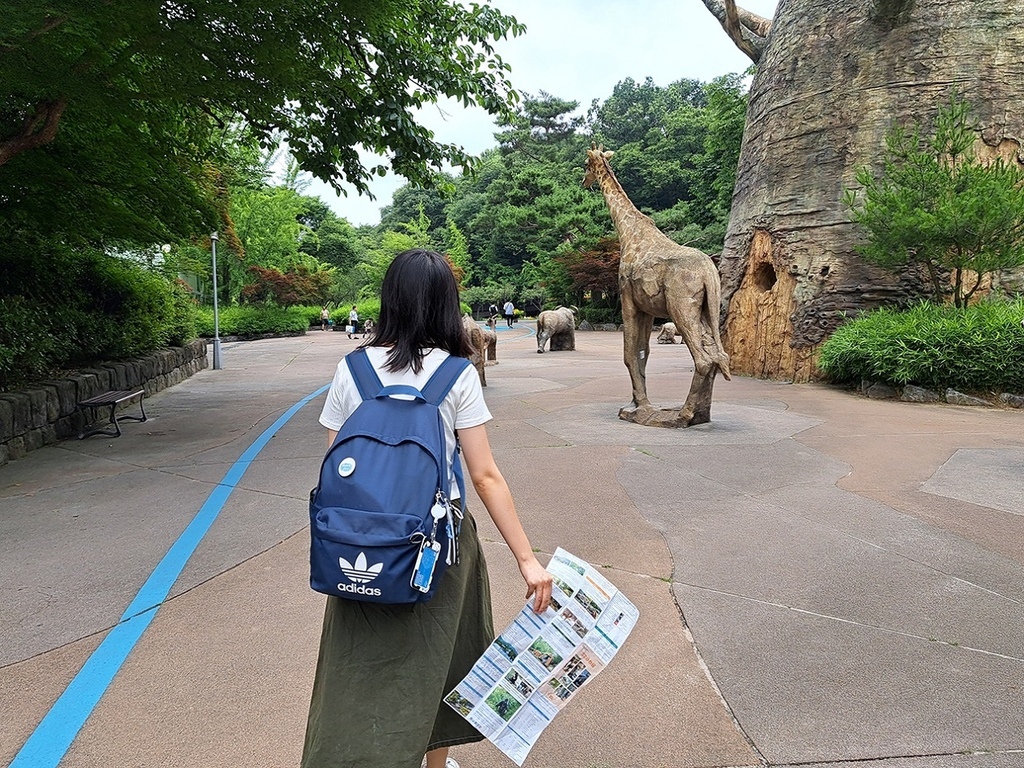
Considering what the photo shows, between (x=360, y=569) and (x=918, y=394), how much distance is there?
10267 millimetres

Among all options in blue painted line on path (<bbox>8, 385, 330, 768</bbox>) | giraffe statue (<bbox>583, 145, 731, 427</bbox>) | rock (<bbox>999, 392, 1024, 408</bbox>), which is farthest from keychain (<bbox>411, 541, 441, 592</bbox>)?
rock (<bbox>999, 392, 1024, 408</bbox>)

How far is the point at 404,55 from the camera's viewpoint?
7.98 metres

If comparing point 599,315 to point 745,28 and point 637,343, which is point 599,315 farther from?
point 637,343

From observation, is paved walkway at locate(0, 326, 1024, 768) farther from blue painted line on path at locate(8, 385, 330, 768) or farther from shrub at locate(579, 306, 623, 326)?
shrub at locate(579, 306, 623, 326)

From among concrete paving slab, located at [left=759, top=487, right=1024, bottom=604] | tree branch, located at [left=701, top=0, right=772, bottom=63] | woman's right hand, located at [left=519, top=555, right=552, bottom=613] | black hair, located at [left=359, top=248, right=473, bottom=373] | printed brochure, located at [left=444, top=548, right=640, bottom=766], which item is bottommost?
concrete paving slab, located at [left=759, top=487, right=1024, bottom=604]

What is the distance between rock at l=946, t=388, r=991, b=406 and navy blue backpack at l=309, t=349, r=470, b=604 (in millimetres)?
10029

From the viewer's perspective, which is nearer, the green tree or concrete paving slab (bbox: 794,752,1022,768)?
concrete paving slab (bbox: 794,752,1022,768)

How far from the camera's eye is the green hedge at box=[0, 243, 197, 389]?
7.51 meters

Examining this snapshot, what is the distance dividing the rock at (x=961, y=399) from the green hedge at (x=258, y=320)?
25557 millimetres

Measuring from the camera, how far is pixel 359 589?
1.54 metres

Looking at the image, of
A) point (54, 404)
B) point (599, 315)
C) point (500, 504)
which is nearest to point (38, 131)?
Result: point (54, 404)

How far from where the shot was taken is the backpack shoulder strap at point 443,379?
1738 millimetres

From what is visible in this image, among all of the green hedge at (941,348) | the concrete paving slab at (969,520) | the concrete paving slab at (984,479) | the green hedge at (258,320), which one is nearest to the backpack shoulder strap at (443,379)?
the concrete paving slab at (969,520)

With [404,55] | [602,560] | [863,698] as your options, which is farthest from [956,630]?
[404,55]
